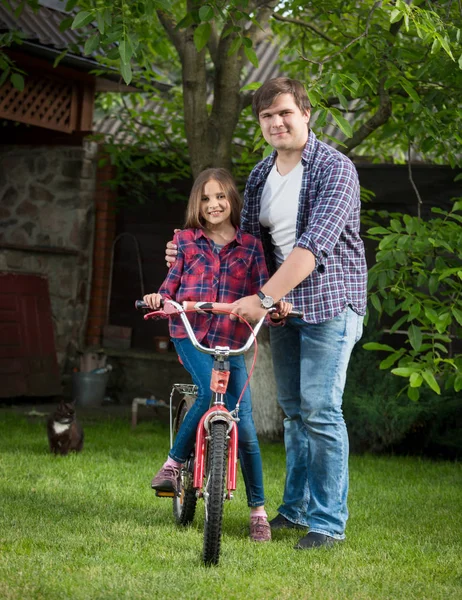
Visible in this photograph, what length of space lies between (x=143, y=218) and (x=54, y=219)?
0.87 meters

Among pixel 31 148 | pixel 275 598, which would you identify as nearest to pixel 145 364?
pixel 31 148

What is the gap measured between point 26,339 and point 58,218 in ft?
4.42

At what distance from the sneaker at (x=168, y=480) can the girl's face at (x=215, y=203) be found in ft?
3.47

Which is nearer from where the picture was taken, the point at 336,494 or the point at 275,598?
the point at 275,598

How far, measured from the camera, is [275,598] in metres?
3.23

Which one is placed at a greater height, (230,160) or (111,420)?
(230,160)

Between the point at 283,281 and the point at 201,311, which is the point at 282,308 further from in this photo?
the point at 201,311

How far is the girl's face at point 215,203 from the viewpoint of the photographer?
412 cm

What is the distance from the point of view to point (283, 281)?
361 centimetres

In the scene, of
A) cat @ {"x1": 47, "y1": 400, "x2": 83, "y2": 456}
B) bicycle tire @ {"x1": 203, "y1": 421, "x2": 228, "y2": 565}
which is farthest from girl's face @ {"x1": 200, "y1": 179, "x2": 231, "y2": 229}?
cat @ {"x1": 47, "y1": 400, "x2": 83, "y2": 456}

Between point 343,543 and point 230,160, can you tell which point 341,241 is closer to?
point 343,543

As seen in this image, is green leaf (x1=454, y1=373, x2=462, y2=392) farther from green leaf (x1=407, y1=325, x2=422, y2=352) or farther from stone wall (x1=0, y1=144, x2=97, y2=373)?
stone wall (x1=0, y1=144, x2=97, y2=373)

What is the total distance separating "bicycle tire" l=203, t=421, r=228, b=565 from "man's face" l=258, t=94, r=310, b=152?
116 cm

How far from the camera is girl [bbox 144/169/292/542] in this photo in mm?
4070
